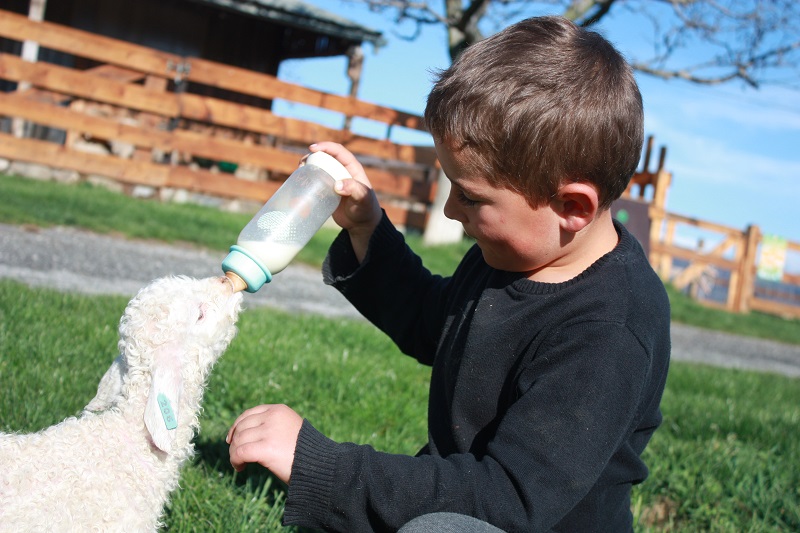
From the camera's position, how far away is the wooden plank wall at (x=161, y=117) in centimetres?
1170

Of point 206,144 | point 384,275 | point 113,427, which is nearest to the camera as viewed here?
point 113,427

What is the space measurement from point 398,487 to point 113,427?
3.05 feet

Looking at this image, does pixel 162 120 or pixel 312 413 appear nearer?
pixel 312 413

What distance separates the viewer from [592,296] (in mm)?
2162

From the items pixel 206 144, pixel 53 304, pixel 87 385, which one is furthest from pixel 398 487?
pixel 206 144

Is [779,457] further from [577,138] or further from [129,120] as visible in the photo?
[129,120]

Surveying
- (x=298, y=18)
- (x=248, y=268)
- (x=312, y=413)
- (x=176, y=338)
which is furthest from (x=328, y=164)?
(x=298, y=18)

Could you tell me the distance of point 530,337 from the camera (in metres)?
2.22

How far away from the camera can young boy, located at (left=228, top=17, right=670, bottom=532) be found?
6.43ft

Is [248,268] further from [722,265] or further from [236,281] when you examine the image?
[722,265]

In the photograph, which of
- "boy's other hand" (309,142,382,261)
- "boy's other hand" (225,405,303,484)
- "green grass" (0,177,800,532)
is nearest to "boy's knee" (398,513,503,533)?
"boy's other hand" (225,405,303,484)

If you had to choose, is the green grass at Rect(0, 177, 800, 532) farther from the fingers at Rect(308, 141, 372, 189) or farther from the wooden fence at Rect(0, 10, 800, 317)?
the wooden fence at Rect(0, 10, 800, 317)

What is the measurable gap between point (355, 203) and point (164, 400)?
40.4 inches

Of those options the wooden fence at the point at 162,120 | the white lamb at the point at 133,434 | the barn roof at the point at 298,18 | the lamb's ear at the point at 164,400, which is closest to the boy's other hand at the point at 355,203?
the white lamb at the point at 133,434
